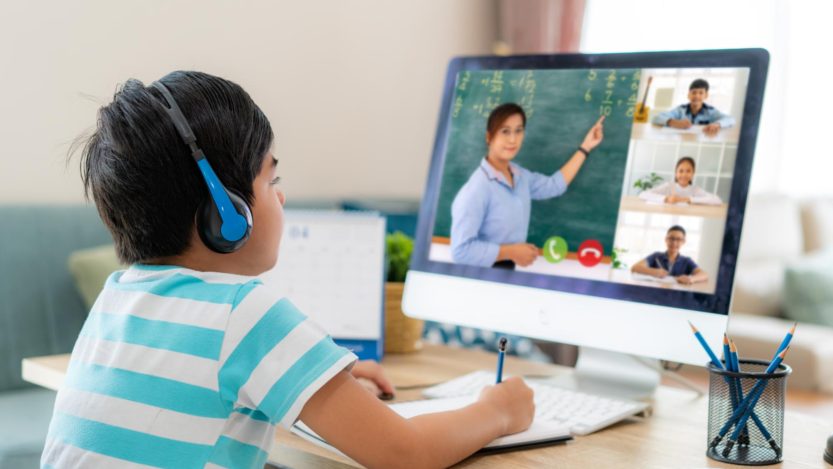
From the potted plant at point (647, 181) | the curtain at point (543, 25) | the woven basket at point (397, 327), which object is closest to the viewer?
the potted plant at point (647, 181)

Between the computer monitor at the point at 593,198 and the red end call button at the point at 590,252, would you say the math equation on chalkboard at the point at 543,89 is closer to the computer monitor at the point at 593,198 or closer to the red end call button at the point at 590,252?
the computer monitor at the point at 593,198

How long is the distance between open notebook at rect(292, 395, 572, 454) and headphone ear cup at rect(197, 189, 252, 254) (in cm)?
23

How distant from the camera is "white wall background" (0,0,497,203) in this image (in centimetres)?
234

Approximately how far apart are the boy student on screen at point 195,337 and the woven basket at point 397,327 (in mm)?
599

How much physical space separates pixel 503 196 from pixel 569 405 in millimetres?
332

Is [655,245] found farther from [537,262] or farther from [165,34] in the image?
[165,34]

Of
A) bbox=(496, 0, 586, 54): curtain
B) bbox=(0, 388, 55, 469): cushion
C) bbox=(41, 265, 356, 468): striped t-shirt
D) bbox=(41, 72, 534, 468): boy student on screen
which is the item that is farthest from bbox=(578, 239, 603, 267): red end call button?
bbox=(496, 0, 586, 54): curtain

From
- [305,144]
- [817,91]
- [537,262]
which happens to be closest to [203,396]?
[537,262]

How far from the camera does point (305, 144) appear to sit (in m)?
3.10

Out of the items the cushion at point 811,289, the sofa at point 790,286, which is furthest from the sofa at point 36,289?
the cushion at point 811,289

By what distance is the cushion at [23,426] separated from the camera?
1.75 metres

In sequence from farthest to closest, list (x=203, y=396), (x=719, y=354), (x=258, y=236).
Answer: (x=719, y=354), (x=258, y=236), (x=203, y=396)

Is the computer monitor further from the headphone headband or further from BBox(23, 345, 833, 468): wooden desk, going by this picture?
the headphone headband

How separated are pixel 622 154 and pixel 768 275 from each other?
127 inches
